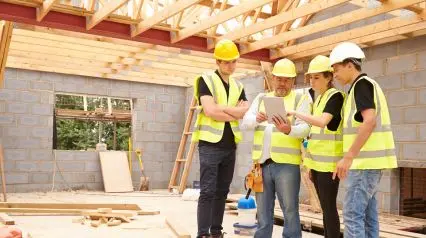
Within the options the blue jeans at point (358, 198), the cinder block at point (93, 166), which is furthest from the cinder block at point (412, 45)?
→ the cinder block at point (93, 166)

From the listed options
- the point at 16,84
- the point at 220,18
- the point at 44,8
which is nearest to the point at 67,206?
the point at 44,8

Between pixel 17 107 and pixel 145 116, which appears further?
pixel 145 116

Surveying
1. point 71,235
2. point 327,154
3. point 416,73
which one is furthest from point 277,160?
point 416,73

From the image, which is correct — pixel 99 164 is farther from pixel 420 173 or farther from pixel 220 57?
pixel 220 57

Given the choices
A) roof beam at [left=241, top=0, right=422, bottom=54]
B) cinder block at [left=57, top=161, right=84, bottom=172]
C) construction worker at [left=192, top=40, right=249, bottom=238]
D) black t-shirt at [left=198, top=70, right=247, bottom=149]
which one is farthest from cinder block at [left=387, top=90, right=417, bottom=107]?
cinder block at [left=57, top=161, right=84, bottom=172]

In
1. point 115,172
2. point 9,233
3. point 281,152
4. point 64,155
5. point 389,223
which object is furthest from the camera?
point 115,172

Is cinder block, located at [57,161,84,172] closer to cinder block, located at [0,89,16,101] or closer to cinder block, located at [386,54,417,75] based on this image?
cinder block, located at [0,89,16,101]

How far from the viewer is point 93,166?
8.98 m

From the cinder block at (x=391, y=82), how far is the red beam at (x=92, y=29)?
6.09ft

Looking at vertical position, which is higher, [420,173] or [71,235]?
[420,173]

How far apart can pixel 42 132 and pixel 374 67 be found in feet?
18.8

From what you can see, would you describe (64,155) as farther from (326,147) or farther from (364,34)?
(326,147)

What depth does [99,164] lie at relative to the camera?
29.7 feet

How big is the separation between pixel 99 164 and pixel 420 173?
18.5 feet
